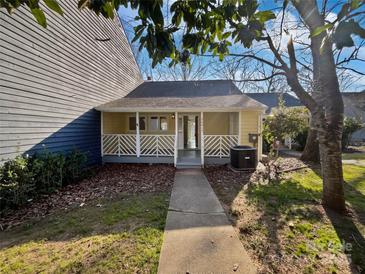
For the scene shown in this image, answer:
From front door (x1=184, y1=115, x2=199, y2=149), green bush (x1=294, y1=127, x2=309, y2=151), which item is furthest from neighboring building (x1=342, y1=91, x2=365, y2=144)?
front door (x1=184, y1=115, x2=199, y2=149)

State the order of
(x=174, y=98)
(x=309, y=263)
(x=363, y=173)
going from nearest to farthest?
(x=309, y=263), (x=363, y=173), (x=174, y=98)

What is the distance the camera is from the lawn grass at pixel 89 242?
2.63 m

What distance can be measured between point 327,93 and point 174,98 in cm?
768

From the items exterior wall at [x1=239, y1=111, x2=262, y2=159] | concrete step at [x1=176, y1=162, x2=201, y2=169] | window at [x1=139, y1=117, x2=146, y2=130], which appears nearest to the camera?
concrete step at [x1=176, y1=162, x2=201, y2=169]

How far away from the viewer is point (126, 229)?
11.6 ft

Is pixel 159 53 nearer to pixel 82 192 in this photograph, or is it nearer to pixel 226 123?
pixel 82 192

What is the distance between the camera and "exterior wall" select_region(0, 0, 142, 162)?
4844mm

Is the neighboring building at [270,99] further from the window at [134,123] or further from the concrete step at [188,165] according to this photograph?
the concrete step at [188,165]

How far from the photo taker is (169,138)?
10375 millimetres

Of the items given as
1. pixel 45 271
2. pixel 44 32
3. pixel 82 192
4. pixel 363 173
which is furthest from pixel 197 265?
pixel 363 173

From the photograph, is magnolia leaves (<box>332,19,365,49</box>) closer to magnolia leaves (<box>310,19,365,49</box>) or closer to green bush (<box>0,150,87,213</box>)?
magnolia leaves (<box>310,19,365,49</box>)

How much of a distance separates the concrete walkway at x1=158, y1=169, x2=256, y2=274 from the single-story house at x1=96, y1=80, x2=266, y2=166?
14.3ft

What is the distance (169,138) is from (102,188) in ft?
16.0

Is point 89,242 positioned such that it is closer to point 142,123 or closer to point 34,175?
point 34,175
